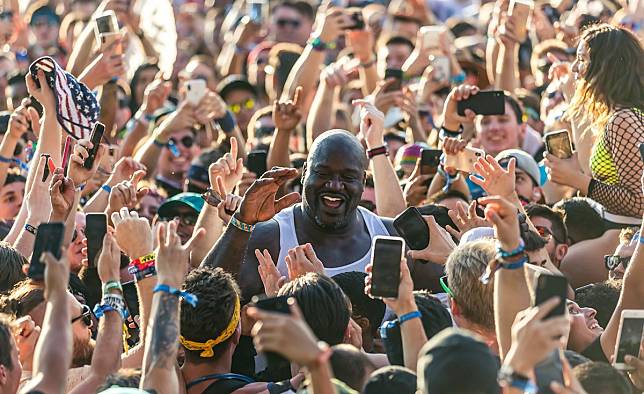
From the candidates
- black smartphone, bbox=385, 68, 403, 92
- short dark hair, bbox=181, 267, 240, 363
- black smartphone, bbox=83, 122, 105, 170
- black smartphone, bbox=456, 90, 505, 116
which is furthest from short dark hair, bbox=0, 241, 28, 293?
black smartphone, bbox=385, 68, 403, 92

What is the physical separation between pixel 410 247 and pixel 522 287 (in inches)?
77.2

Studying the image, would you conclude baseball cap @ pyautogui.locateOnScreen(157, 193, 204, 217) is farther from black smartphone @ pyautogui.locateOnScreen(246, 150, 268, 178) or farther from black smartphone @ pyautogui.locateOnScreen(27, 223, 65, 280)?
black smartphone @ pyautogui.locateOnScreen(27, 223, 65, 280)

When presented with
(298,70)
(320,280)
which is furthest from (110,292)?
(298,70)

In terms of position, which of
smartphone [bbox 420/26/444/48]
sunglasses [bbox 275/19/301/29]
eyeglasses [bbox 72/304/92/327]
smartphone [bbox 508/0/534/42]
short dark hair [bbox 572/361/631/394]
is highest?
sunglasses [bbox 275/19/301/29]

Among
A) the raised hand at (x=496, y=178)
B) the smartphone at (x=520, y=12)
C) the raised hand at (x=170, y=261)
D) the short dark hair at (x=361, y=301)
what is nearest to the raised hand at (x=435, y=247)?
the raised hand at (x=496, y=178)

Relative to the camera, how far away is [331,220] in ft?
21.9

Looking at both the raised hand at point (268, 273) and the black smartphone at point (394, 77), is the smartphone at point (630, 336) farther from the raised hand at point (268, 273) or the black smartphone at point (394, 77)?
the black smartphone at point (394, 77)

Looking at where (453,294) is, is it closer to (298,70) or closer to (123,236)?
(123,236)

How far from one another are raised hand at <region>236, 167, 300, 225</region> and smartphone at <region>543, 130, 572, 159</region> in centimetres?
197

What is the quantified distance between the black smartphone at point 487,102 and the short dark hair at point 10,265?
3.40m

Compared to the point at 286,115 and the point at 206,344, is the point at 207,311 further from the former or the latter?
the point at 286,115

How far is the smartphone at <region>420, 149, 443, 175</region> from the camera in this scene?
8.27m

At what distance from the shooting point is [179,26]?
1666 centimetres

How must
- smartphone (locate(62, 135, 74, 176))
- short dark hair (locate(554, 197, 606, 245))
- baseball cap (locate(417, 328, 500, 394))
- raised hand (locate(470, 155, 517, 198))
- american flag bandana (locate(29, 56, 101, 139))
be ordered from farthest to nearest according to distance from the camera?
short dark hair (locate(554, 197, 606, 245)) < american flag bandana (locate(29, 56, 101, 139)) < smartphone (locate(62, 135, 74, 176)) < raised hand (locate(470, 155, 517, 198)) < baseball cap (locate(417, 328, 500, 394))
